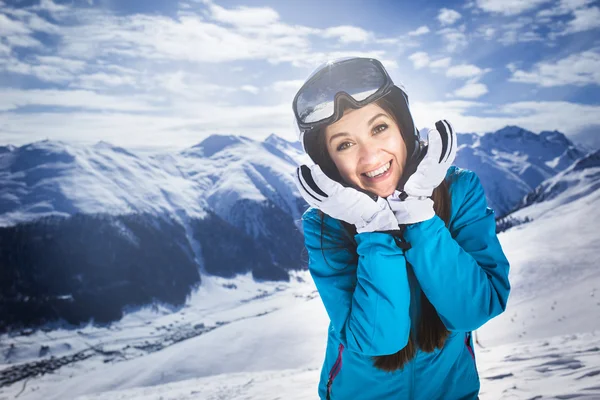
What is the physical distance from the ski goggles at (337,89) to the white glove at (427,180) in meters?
0.47

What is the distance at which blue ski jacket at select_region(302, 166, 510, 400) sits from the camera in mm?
1896

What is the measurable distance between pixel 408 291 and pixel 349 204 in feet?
1.74

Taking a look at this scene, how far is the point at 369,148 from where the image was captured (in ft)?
7.12

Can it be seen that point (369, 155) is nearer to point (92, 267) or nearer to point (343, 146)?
point (343, 146)

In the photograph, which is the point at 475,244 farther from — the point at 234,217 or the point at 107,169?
the point at 107,169

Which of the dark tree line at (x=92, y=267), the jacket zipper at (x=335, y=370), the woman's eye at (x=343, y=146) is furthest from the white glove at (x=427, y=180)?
the dark tree line at (x=92, y=267)

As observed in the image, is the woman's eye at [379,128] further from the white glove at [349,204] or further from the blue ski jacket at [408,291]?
the blue ski jacket at [408,291]

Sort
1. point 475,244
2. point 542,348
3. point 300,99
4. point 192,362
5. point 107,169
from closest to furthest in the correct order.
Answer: point 475,244 → point 300,99 → point 542,348 → point 192,362 → point 107,169

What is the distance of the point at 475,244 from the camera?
211 cm

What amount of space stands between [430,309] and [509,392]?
14.0 ft

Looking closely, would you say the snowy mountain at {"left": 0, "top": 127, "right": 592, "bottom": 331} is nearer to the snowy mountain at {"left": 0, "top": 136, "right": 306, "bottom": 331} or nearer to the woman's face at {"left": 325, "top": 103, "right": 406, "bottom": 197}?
the snowy mountain at {"left": 0, "top": 136, "right": 306, "bottom": 331}

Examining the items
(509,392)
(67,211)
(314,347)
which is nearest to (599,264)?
(509,392)

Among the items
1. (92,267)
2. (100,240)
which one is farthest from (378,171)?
(100,240)

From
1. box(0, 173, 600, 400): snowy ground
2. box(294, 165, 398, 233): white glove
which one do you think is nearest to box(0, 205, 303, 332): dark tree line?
box(0, 173, 600, 400): snowy ground
